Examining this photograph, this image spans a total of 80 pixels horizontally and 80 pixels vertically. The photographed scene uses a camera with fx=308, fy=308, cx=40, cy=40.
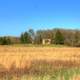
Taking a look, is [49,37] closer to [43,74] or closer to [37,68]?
[37,68]

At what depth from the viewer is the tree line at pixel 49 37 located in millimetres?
85500

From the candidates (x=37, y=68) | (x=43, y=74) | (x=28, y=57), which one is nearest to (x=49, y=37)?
(x=28, y=57)

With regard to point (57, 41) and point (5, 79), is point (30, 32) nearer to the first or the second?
point (57, 41)

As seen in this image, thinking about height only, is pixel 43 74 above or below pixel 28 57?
below

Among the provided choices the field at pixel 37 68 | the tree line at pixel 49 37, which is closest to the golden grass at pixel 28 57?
the field at pixel 37 68

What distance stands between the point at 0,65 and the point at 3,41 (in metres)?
57.2

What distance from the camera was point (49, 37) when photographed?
99062mm

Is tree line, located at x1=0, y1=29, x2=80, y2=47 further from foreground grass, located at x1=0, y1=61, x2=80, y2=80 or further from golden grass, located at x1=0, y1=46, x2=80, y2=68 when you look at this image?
foreground grass, located at x1=0, y1=61, x2=80, y2=80

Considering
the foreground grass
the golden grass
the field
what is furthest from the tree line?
the foreground grass

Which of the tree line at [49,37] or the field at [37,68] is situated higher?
the tree line at [49,37]

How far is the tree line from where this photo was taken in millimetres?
85500

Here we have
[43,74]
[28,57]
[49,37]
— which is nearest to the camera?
[43,74]

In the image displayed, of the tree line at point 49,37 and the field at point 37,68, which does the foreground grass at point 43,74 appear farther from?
the tree line at point 49,37

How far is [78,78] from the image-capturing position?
42.2 ft
